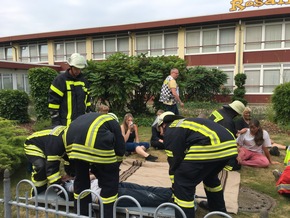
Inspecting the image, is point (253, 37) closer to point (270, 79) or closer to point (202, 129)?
point (270, 79)

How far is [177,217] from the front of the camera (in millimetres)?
2721

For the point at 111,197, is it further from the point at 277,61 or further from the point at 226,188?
the point at 277,61

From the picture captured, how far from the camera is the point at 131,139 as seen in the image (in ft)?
21.8

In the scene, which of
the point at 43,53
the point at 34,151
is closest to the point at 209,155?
the point at 34,151

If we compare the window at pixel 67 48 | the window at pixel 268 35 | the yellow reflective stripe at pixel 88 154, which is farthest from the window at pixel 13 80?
the yellow reflective stripe at pixel 88 154

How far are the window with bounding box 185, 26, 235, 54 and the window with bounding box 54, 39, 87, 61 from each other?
949 cm

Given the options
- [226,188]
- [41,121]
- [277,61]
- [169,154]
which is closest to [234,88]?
[277,61]

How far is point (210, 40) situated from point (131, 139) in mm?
15986

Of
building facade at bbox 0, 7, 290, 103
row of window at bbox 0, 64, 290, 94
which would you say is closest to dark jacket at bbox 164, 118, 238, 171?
building facade at bbox 0, 7, 290, 103

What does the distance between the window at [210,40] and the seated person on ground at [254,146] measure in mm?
15724

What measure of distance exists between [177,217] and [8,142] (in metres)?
3.62

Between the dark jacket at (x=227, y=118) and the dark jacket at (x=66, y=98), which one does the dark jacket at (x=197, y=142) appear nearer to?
the dark jacket at (x=227, y=118)

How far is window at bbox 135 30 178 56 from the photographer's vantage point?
21.8 meters

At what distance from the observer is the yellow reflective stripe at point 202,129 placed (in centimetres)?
285
